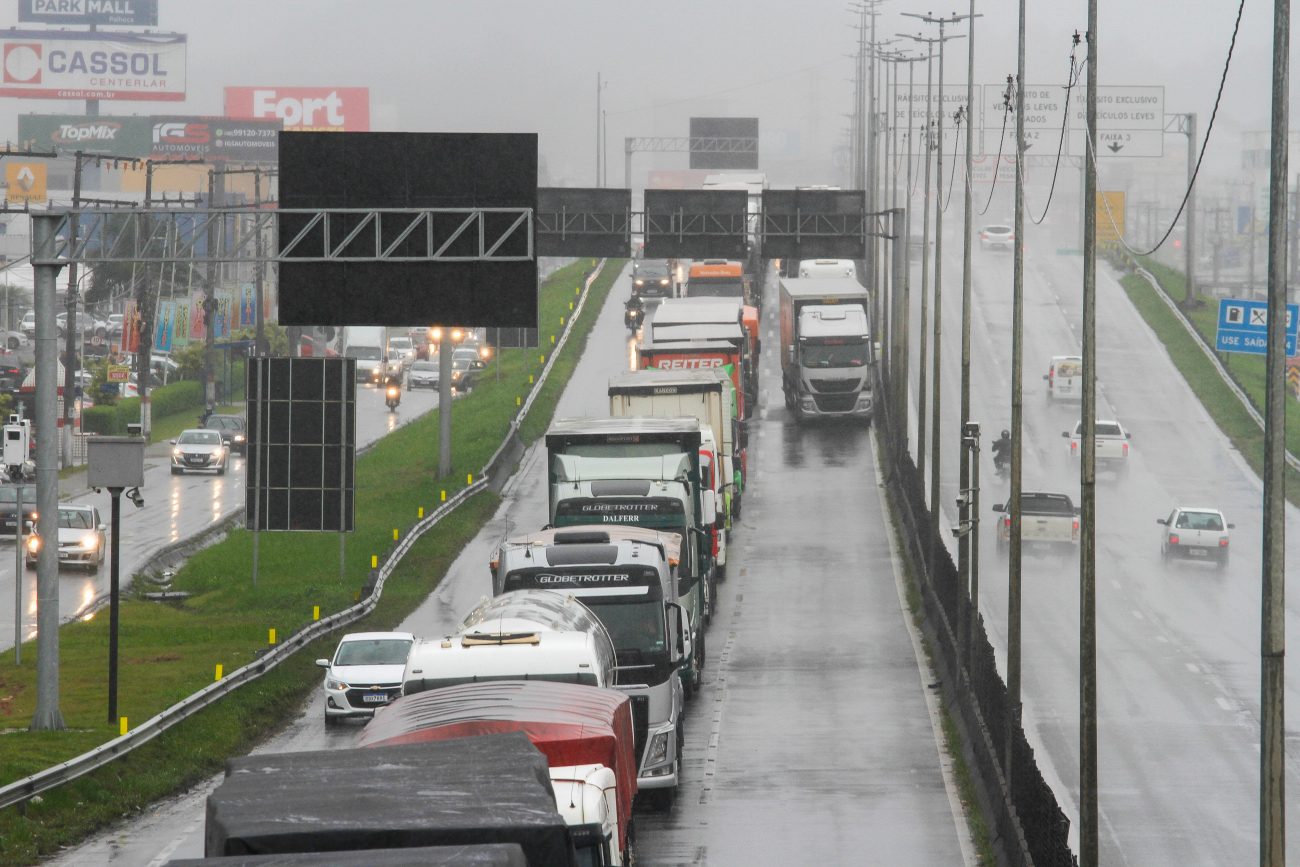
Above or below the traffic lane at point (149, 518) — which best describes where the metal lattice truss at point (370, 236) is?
above

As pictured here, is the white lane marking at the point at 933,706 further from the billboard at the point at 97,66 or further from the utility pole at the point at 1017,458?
the billboard at the point at 97,66

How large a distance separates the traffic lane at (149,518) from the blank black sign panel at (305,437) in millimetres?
3574

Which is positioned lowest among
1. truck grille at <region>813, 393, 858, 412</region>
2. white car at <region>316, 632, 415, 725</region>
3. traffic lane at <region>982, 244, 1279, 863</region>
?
traffic lane at <region>982, 244, 1279, 863</region>

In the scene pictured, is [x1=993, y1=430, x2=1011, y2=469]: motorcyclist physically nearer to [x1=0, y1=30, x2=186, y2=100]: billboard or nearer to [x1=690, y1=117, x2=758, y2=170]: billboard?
[x1=690, y1=117, x2=758, y2=170]: billboard

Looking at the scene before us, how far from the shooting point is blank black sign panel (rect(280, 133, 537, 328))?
25.5 m

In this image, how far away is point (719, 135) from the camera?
154m

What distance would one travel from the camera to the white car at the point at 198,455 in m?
63.0

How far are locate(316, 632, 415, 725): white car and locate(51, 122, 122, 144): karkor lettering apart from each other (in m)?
146

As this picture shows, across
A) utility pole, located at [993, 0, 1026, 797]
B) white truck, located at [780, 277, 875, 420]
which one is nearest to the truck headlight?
utility pole, located at [993, 0, 1026, 797]

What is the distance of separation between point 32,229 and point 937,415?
93.0 ft

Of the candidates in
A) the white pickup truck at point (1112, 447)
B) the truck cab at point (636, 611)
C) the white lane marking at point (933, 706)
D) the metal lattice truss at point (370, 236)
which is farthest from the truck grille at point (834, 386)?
the metal lattice truss at point (370, 236)

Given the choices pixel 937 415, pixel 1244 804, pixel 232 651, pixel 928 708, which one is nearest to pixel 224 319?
pixel 937 415

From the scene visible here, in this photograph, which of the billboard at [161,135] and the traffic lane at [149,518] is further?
the billboard at [161,135]

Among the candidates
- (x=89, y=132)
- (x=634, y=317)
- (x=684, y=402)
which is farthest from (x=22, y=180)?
(x=684, y=402)
